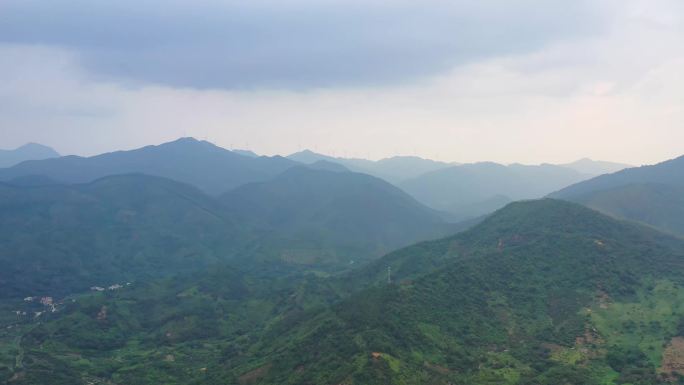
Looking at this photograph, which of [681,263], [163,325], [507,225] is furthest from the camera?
[507,225]

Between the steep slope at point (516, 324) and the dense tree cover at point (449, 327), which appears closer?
the steep slope at point (516, 324)

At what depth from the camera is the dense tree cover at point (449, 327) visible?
341ft

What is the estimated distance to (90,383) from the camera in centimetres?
13162

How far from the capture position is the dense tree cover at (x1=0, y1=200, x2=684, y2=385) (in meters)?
104

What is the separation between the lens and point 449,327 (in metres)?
118

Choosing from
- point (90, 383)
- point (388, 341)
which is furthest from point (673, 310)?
point (90, 383)

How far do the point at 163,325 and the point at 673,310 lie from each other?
143 meters

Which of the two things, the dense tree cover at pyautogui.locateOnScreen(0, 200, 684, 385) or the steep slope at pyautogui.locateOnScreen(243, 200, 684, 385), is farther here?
the dense tree cover at pyautogui.locateOnScreen(0, 200, 684, 385)

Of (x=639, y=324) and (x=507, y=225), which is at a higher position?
(x=507, y=225)

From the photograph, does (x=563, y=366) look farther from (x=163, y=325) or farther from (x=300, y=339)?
(x=163, y=325)

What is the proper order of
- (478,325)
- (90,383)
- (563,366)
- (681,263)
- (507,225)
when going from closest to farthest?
1. (563,366)
2. (478,325)
3. (90,383)
4. (681,263)
5. (507,225)

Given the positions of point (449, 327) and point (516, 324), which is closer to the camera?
point (449, 327)

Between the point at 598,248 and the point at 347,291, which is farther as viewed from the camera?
the point at 347,291

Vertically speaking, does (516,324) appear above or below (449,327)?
below
